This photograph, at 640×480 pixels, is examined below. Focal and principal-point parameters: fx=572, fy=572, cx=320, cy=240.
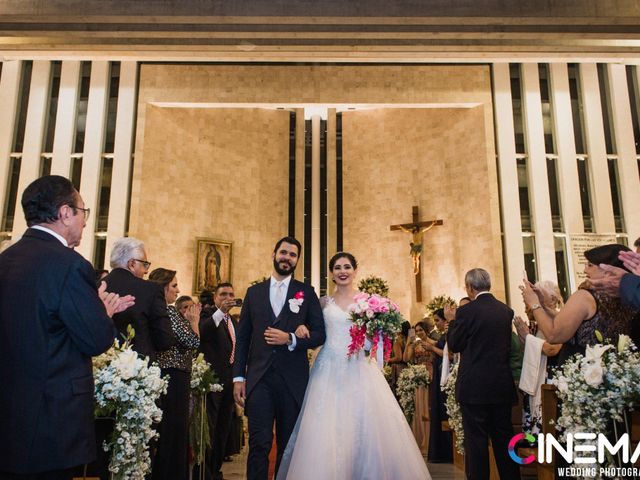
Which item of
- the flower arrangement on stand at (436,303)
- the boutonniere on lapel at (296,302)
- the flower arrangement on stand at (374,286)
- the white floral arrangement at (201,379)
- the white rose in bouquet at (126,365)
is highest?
the flower arrangement on stand at (374,286)

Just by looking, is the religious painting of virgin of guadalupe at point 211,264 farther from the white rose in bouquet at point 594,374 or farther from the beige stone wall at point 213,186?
the white rose in bouquet at point 594,374

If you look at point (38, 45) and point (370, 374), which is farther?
point (38, 45)

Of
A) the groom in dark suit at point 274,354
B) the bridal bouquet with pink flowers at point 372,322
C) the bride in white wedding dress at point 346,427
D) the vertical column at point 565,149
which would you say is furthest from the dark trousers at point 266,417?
the vertical column at point 565,149

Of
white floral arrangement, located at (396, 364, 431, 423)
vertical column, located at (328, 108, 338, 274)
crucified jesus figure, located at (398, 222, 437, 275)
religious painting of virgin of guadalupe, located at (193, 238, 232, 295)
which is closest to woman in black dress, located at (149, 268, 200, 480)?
white floral arrangement, located at (396, 364, 431, 423)

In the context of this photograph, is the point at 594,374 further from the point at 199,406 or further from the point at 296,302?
the point at 199,406

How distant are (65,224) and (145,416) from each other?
131 centimetres

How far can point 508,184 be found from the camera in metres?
15.1

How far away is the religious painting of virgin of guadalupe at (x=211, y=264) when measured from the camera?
51.1 feet

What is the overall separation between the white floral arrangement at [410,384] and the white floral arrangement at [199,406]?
410 centimetres

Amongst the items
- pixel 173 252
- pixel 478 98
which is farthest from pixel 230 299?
pixel 478 98

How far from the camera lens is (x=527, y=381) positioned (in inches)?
194

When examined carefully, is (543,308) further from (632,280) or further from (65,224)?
(65,224)

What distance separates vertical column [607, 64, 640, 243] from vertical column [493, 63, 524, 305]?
2755mm

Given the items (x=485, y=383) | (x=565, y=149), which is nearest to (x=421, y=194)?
(x=565, y=149)
